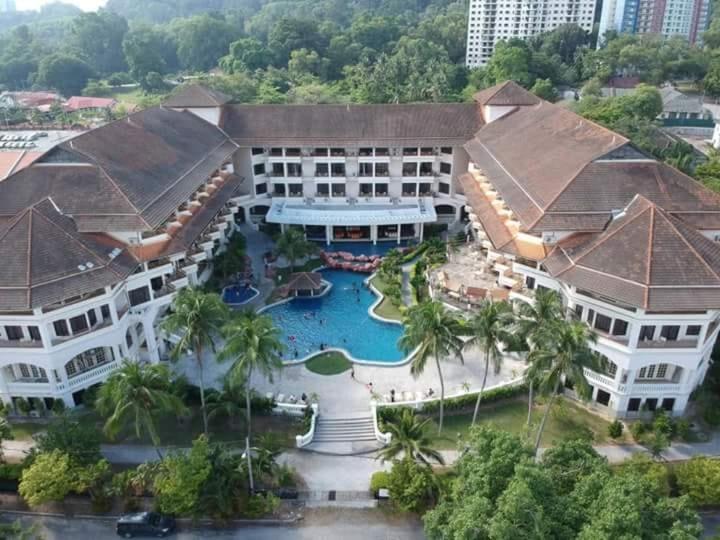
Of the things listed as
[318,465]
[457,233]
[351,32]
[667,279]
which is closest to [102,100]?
[351,32]

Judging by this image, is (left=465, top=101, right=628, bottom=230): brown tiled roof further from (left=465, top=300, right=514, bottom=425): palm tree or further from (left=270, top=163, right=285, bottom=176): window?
(left=270, top=163, right=285, bottom=176): window

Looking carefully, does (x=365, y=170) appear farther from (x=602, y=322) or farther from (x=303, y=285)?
(x=602, y=322)

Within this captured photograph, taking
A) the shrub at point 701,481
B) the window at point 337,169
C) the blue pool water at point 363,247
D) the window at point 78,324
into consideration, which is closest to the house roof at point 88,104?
the window at point 337,169

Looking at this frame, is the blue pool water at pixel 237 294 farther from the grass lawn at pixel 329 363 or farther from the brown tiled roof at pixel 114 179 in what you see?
the grass lawn at pixel 329 363

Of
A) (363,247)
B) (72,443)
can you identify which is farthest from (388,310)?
(72,443)

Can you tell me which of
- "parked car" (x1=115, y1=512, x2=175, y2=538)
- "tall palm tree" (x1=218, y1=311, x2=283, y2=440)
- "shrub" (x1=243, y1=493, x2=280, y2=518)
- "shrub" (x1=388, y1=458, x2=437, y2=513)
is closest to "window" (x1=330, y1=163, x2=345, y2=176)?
"tall palm tree" (x1=218, y1=311, x2=283, y2=440)
